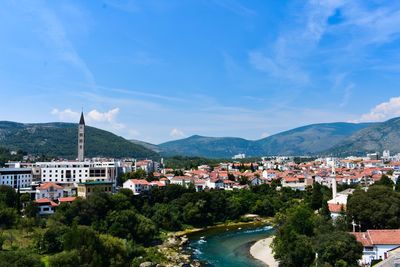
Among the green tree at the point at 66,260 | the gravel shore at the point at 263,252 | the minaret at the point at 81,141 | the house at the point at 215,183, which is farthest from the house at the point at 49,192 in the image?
the green tree at the point at 66,260

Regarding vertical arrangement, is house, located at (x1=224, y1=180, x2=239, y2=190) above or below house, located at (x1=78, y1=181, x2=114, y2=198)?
below

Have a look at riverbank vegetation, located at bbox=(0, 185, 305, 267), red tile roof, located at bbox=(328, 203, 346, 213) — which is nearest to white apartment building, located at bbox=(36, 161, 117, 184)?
riverbank vegetation, located at bbox=(0, 185, 305, 267)

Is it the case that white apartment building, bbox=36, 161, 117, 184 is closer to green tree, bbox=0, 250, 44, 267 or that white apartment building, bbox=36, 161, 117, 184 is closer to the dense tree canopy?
the dense tree canopy

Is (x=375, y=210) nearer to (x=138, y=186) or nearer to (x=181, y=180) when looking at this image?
(x=138, y=186)

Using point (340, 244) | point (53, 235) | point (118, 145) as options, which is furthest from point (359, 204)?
point (118, 145)

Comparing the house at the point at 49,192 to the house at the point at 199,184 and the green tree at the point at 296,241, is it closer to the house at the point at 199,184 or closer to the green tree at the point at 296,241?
the house at the point at 199,184

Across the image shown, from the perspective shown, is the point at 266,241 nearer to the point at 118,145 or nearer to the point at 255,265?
the point at 255,265
